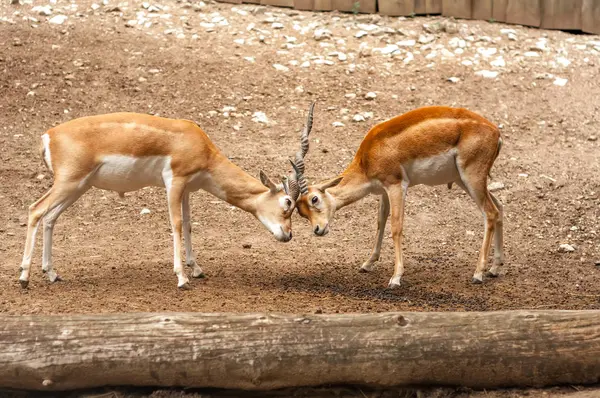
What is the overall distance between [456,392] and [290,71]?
25.6ft

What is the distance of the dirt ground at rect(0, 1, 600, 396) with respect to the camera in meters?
7.70

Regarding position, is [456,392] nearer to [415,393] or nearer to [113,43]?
[415,393]

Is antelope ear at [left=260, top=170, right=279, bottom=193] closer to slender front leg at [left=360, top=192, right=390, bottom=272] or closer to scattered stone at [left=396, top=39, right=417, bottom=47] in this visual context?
slender front leg at [left=360, top=192, right=390, bottom=272]

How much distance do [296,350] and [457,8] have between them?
9403 mm

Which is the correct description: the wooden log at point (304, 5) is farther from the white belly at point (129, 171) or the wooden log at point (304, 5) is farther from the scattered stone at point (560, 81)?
the white belly at point (129, 171)

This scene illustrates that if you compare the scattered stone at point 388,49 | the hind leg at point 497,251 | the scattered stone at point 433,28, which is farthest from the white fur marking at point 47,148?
the scattered stone at point 433,28

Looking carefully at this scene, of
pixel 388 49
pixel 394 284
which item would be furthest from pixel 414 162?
pixel 388 49

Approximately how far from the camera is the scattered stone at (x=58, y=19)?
1302 cm

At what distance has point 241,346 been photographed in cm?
530

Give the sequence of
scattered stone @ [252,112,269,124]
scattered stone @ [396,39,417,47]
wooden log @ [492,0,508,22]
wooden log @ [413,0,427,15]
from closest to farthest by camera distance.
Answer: scattered stone @ [252,112,269,124] < scattered stone @ [396,39,417,47] < wooden log @ [492,0,508,22] < wooden log @ [413,0,427,15]

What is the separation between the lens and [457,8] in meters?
13.4

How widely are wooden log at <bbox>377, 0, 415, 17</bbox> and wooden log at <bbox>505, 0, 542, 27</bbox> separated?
156cm

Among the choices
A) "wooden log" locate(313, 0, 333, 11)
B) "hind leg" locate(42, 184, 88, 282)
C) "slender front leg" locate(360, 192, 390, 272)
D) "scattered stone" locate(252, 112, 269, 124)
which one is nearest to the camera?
"hind leg" locate(42, 184, 88, 282)

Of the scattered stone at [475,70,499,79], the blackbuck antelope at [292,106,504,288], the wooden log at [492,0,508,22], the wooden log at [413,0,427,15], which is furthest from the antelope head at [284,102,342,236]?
the wooden log at [492,0,508,22]
